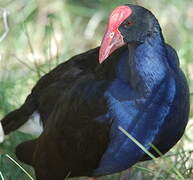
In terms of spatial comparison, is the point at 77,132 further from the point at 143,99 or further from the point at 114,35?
the point at 114,35

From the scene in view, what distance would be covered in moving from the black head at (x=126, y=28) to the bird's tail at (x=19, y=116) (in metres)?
0.84

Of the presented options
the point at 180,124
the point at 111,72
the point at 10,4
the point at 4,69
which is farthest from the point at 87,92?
the point at 10,4

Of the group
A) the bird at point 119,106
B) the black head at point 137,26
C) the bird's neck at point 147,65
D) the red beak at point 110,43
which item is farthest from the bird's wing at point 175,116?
the red beak at point 110,43

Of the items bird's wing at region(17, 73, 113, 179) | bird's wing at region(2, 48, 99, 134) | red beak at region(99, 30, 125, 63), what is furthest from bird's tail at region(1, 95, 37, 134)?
red beak at region(99, 30, 125, 63)

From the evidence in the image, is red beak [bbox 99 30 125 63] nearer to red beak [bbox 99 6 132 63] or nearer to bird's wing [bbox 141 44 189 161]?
red beak [bbox 99 6 132 63]

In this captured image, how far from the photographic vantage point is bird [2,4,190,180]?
13.7ft

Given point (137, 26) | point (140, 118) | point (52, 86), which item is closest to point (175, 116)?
point (140, 118)

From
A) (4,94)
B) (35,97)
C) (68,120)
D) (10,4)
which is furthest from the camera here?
(10,4)

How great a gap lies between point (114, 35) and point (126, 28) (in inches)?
2.9

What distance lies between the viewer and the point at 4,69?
5977 mm

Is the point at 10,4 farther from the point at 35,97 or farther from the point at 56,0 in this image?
the point at 35,97

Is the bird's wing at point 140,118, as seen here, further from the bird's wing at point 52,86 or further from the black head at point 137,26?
the bird's wing at point 52,86

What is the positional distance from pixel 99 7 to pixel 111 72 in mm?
2669

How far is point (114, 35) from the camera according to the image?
4.11 m
